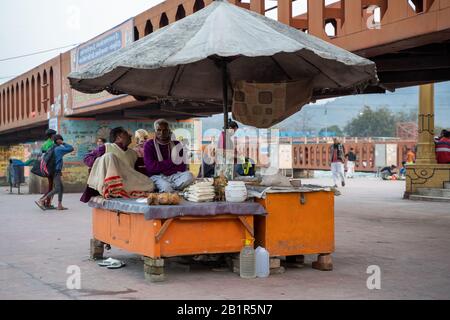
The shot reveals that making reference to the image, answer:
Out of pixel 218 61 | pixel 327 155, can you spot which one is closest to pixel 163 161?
pixel 218 61

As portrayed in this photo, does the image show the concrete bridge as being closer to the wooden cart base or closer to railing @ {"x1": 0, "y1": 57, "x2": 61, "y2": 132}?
railing @ {"x1": 0, "y1": 57, "x2": 61, "y2": 132}

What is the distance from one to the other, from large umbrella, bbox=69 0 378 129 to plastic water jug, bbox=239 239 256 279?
6.80ft

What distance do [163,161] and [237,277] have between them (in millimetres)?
2080

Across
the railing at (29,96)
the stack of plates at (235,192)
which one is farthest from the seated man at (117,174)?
the railing at (29,96)

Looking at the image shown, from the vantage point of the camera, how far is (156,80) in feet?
32.2

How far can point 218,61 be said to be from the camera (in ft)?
29.2

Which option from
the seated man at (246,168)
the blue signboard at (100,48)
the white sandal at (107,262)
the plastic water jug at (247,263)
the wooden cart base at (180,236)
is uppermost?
the blue signboard at (100,48)

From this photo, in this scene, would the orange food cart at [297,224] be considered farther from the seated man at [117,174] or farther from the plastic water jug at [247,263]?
the seated man at [117,174]

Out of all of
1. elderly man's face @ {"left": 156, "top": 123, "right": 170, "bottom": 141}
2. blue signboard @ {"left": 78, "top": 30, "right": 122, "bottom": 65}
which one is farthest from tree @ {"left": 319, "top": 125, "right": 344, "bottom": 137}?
elderly man's face @ {"left": 156, "top": 123, "right": 170, "bottom": 141}

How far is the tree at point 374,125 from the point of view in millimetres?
105625

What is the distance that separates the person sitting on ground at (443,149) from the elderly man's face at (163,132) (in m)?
13.1

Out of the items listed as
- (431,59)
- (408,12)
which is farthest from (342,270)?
(431,59)

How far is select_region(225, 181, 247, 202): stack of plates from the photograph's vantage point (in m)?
7.23
